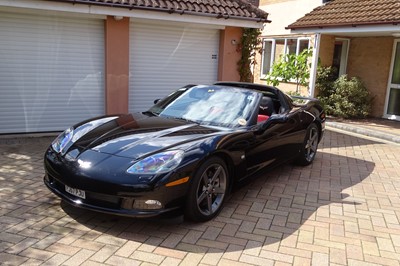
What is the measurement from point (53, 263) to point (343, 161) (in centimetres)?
544

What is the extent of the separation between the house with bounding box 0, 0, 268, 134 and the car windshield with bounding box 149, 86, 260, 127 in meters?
3.17

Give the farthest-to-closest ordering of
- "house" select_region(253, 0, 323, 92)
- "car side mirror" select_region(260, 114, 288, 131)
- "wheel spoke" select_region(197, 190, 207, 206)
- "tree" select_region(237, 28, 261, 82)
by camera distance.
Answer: "house" select_region(253, 0, 323, 92) → "tree" select_region(237, 28, 261, 82) → "car side mirror" select_region(260, 114, 288, 131) → "wheel spoke" select_region(197, 190, 207, 206)

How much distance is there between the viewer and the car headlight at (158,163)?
3.46 meters

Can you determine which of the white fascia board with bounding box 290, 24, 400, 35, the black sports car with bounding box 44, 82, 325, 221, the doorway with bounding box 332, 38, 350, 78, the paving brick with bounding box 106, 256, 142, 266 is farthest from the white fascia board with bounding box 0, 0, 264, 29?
the paving brick with bounding box 106, 256, 142, 266

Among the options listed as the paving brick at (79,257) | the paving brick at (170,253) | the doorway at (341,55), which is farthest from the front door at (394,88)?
the paving brick at (79,257)

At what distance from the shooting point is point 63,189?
3.71 m

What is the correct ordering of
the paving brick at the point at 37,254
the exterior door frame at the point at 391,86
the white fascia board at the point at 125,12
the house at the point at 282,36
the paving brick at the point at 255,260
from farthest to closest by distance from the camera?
1. the house at the point at 282,36
2. the exterior door frame at the point at 391,86
3. the white fascia board at the point at 125,12
4. the paving brick at the point at 255,260
5. the paving brick at the point at 37,254

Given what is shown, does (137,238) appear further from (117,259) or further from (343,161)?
(343,161)

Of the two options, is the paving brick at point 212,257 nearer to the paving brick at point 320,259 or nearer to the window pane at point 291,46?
the paving brick at point 320,259

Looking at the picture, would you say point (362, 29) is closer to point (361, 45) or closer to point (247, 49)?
point (361, 45)

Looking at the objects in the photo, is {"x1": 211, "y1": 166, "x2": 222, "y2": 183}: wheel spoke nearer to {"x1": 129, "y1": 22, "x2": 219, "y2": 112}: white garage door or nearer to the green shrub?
{"x1": 129, "y1": 22, "x2": 219, "y2": 112}: white garage door

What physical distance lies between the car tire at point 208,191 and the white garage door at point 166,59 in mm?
4962

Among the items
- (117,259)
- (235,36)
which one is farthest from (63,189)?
(235,36)

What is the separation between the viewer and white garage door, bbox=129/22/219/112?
8.46m
